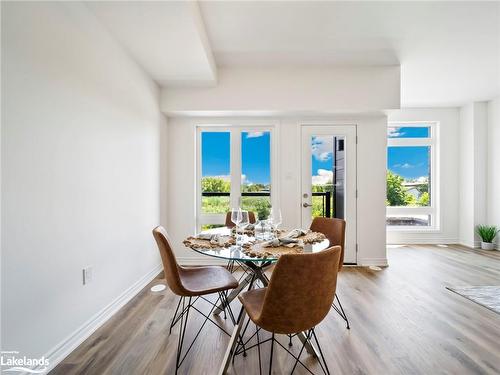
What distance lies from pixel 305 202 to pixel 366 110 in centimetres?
153

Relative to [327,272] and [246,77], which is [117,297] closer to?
[327,272]

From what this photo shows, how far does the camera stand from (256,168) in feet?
12.1

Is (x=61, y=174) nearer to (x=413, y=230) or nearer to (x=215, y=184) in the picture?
(x=215, y=184)

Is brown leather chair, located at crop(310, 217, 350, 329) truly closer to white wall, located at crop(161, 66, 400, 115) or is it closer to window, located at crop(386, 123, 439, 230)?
white wall, located at crop(161, 66, 400, 115)

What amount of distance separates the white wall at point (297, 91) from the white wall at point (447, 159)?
198cm

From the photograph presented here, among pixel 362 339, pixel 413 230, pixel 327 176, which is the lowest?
pixel 362 339

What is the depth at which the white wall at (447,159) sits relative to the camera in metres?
4.81

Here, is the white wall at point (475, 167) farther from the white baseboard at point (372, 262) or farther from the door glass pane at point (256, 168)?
the door glass pane at point (256, 168)

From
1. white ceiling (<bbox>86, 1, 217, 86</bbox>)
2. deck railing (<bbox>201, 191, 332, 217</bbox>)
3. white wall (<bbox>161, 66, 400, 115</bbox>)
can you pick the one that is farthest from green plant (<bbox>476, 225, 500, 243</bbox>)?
white ceiling (<bbox>86, 1, 217, 86</bbox>)

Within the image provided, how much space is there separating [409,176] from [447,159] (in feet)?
2.43

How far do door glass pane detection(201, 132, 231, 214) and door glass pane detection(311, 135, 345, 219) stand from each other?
1.32m

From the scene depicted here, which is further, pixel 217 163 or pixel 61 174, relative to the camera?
pixel 217 163

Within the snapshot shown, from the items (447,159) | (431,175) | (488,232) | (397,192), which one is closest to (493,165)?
(447,159)

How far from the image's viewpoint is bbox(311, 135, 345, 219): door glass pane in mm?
3648
